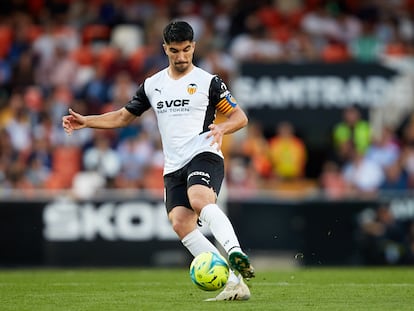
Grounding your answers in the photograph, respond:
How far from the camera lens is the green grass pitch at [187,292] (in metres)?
8.71

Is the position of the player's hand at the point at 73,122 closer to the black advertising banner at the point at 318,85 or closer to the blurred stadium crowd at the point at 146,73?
the blurred stadium crowd at the point at 146,73

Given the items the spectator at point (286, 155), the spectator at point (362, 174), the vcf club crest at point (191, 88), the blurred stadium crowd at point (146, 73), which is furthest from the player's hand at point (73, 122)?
the spectator at point (286, 155)

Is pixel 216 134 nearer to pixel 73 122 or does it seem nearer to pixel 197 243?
pixel 197 243

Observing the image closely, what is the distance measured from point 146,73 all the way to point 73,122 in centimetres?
1039

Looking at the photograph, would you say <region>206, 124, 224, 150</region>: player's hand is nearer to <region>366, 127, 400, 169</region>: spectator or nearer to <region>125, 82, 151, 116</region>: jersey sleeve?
<region>125, 82, 151, 116</region>: jersey sleeve

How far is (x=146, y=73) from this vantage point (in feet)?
65.9

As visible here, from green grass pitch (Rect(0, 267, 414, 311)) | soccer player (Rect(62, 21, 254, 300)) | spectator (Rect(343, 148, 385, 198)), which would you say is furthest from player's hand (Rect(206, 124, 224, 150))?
spectator (Rect(343, 148, 385, 198))

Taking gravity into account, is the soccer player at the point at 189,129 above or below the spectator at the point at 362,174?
above

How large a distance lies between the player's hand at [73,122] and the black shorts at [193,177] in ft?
3.12

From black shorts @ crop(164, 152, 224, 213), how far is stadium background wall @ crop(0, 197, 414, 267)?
23.0 feet

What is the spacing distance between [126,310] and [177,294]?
1.57 m

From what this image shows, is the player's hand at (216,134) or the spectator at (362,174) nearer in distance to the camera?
the player's hand at (216,134)

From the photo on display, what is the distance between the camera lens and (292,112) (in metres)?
19.7

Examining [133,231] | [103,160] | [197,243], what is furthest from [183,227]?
[103,160]
